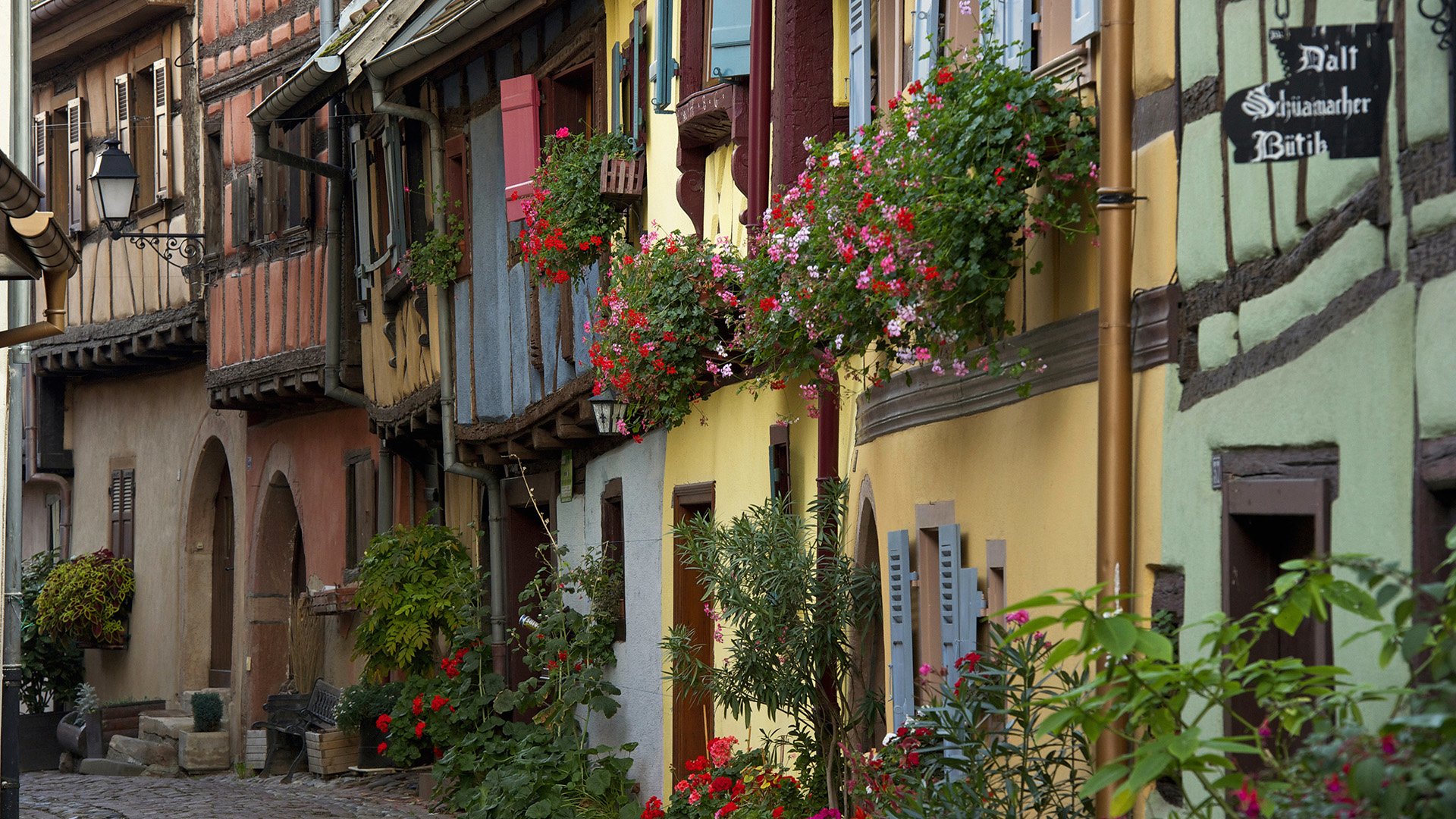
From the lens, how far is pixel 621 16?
10.3m

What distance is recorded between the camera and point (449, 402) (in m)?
12.8

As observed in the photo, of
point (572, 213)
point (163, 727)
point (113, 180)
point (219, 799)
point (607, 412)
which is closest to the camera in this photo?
point (607, 412)

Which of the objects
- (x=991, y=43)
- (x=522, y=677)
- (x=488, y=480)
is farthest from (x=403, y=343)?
(x=991, y=43)

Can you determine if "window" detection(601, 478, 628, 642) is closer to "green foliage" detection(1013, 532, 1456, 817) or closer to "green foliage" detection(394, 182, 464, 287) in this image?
"green foliage" detection(394, 182, 464, 287)

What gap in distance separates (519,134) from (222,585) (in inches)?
411

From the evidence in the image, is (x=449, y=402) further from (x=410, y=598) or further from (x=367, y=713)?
(x=367, y=713)

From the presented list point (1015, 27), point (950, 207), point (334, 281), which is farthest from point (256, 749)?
point (950, 207)

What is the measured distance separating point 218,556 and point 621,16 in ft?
38.2

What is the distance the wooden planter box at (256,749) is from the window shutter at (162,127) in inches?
230

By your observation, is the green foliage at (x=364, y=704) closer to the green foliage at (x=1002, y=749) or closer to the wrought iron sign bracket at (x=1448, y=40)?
the green foliage at (x=1002, y=749)

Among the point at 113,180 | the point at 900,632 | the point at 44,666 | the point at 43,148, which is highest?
the point at 43,148

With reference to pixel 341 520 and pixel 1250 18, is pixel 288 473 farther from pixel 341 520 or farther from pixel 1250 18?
pixel 1250 18

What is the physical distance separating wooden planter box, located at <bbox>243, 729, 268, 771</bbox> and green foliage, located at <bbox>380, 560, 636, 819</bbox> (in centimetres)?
403

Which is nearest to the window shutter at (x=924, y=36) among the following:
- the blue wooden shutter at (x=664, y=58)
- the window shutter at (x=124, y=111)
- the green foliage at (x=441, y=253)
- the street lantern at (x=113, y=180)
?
the blue wooden shutter at (x=664, y=58)
